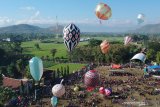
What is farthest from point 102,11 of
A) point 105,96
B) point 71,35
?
point 105,96

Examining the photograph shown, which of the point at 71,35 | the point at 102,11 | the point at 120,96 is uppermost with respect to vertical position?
the point at 102,11

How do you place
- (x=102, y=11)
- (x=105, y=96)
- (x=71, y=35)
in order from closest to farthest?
(x=71, y=35) < (x=105, y=96) < (x=102, y=11)

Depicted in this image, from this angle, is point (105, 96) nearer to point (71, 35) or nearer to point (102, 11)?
point (71, 35)

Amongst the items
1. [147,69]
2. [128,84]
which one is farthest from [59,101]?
[147,69]

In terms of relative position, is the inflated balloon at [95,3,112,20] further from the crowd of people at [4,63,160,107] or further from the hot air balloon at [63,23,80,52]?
the crowd of people at [4,63,160,107]

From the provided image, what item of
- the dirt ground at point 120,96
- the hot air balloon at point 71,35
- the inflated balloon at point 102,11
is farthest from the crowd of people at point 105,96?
the inflated balloon at point 102,11

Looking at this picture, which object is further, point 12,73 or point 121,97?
point 12,73

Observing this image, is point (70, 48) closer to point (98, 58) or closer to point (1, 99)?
point (1, 99)

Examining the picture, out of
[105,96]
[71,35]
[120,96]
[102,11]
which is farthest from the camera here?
[102,11]

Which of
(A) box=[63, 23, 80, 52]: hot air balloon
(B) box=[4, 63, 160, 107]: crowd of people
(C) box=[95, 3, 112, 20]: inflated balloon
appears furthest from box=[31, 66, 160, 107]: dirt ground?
(C) box=[95, 3, 112, 20]: inflated balloon
